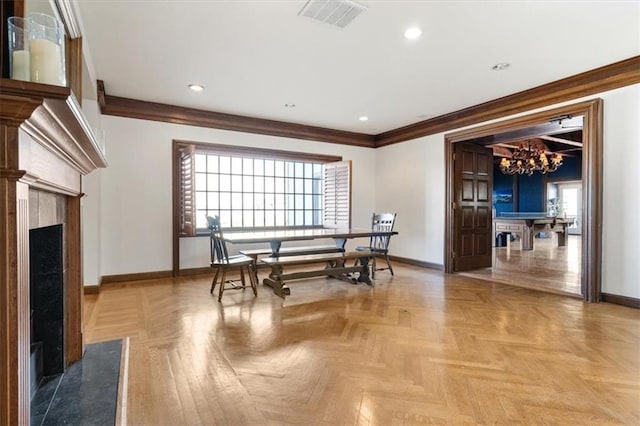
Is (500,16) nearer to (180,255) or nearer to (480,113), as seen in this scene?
(480,113)

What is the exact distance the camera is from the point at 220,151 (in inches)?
209

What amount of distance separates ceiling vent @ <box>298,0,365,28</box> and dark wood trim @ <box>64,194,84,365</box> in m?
2.07

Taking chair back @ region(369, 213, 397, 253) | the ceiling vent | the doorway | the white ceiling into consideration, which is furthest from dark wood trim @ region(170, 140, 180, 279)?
the doorway

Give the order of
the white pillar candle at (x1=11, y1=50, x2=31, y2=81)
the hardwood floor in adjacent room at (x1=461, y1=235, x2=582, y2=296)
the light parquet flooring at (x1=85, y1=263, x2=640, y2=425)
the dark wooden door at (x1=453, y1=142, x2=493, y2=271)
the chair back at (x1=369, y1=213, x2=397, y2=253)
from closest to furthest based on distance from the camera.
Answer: the white pillar candle at (x1=11, y1=50, x2=31, y2=81) → the light parquet flooring at (x1=85, y1=263, x2=640, y2=425) → the hardwood floor in adjacent room at (x1=461, y1=235, x2=582, y2=296) → the chair back at (x1=369, y1=213, x2=397, y2=253) → the dark wooden door at (x1=453, y1=142, x2=493, y2=271)

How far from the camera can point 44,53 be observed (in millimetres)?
1185

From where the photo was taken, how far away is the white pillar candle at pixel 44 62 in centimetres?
116

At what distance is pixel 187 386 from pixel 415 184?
4975 millimetres

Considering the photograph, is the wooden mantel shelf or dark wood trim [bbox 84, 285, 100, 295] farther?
dark wood trim [bbox 84, 285, 100, 295]

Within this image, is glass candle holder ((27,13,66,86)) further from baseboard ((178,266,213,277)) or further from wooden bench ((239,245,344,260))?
baseboard ((178,266,213,277))

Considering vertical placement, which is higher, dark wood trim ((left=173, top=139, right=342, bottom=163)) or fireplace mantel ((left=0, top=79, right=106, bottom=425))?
dark wood trim ((left=173, top=139, right=342, bottom=163))

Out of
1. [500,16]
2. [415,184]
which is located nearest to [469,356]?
[500,16]

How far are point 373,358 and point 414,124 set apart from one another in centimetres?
457

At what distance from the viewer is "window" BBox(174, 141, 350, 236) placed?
4.93 metres

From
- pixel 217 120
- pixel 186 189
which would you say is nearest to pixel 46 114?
pixel 186 189
